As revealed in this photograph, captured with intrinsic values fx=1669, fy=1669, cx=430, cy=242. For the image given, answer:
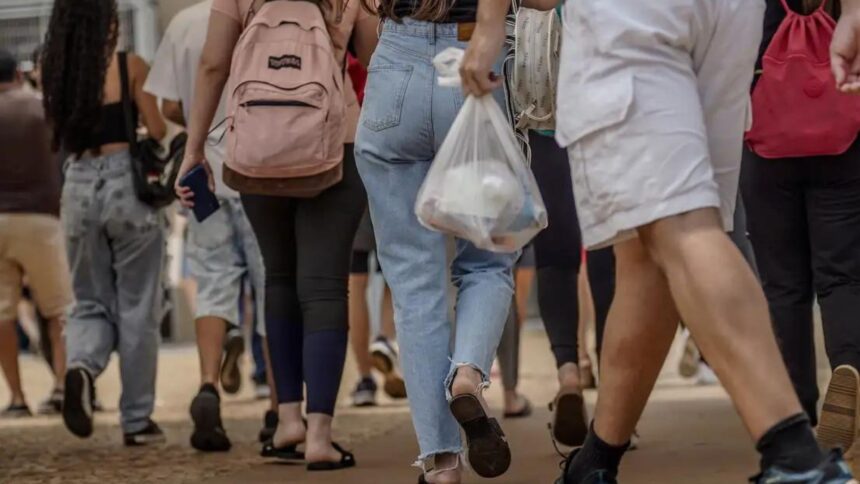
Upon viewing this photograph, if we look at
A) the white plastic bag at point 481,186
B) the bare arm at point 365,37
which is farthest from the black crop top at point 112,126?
the white plastic bag at point 481,186

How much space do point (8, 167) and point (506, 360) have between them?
3082 mm

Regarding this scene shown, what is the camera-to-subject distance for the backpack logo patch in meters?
5.27

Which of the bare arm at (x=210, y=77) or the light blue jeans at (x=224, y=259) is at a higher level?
the bare arm at (x=210, y=77)

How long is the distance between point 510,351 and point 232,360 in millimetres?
2135

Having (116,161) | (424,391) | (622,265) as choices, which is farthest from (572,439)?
(116,161)

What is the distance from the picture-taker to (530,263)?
9.55m

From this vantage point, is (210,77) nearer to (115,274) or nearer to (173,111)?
(173,111)

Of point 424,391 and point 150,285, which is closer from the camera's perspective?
point 424,391

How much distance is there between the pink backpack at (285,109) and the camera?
521cm

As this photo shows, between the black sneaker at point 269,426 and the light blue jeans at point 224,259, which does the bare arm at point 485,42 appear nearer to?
the black sneaker at point 269,426

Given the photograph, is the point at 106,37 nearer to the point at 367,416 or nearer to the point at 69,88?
the point at 69,88

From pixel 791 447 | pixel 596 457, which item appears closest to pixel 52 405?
pixel 596 457

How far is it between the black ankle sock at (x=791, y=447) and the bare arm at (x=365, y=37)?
258cm

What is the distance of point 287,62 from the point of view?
5273 millimetres
